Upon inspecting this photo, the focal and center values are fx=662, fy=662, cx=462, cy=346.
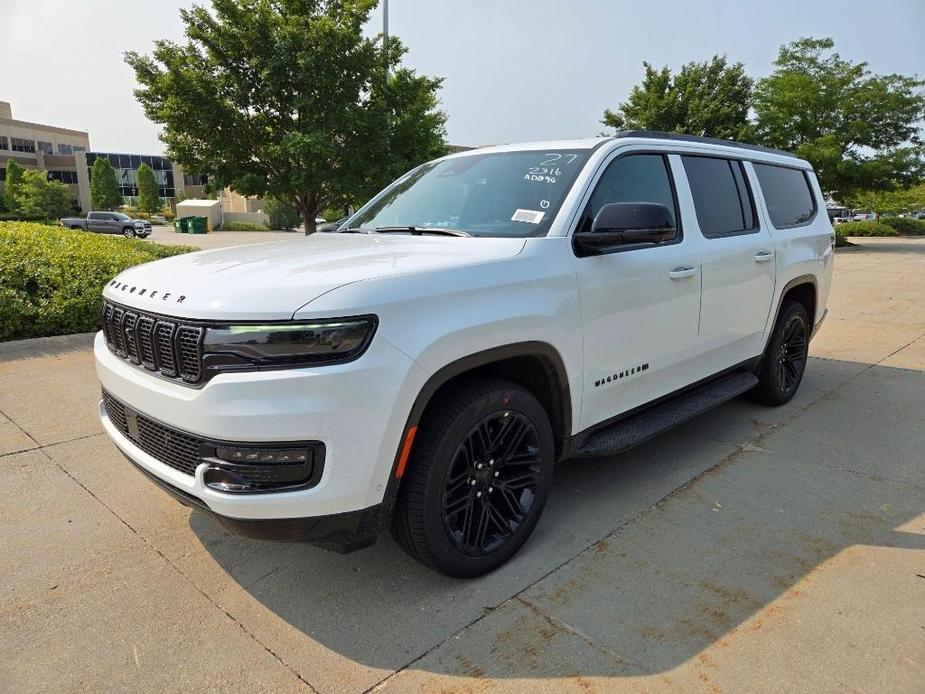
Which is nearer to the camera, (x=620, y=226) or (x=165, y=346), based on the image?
(x=165, y=346)

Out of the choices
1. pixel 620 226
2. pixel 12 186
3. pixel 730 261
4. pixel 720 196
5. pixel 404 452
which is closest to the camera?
pixel 404 452

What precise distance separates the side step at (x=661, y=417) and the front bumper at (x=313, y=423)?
1.28 meters

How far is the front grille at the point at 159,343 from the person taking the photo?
2346mm

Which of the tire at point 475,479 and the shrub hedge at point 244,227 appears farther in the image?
the shrub hedge at point 244,227

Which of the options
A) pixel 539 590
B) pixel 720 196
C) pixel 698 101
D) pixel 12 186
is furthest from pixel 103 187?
pixel 539 590

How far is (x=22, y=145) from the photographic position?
79562mm

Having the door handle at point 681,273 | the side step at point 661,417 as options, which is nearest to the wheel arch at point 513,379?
the side step at point 661,417

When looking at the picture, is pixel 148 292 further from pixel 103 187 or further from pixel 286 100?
pixel 103 187

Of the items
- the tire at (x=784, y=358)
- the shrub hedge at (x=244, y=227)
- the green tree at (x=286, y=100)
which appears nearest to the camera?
the tire at (x=784, y=358)

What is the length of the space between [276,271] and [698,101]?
28010 millimetres

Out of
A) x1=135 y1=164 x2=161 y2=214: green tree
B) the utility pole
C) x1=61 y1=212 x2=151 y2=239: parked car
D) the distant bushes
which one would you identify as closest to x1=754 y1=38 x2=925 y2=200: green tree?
the distant bushes

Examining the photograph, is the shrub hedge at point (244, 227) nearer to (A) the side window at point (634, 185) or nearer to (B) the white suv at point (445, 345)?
(B) the white suv at point (445, 345)

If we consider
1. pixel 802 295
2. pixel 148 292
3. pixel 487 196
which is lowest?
pixel 802 295

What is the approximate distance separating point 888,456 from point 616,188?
262 centimetres
